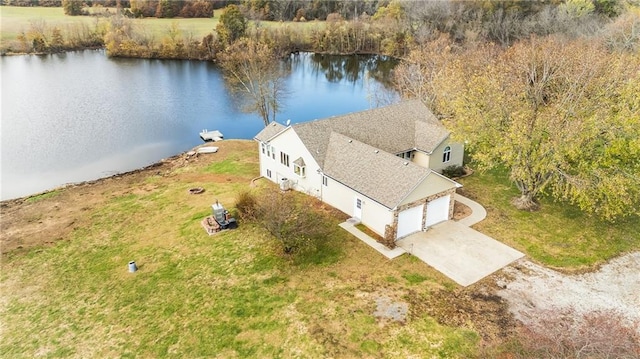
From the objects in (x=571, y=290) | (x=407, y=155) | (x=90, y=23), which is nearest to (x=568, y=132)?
(x=571, y=290)

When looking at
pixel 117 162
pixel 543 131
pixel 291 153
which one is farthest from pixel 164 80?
pixel 543 131

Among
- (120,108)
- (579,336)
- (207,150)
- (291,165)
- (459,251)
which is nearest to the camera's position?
(579,336)

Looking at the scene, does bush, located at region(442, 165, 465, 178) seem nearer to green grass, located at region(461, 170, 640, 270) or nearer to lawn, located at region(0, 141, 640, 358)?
lawn, located at region(0, 141, 640, 358)

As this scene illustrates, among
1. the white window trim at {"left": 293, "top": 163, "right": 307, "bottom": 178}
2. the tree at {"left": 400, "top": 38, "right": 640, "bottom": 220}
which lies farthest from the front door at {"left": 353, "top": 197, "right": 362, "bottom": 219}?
the tree at {"left": 400, "top": 38, "right": 640, "bottom": 220}

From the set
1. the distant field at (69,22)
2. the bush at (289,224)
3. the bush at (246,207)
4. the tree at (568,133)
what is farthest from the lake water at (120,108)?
the tree at (568,133)

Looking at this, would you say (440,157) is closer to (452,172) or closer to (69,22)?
(452,172)

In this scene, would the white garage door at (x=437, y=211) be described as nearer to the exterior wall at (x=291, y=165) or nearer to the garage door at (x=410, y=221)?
the garage door at (x=410, y=221)

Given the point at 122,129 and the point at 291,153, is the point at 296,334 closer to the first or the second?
the point at 291,153
